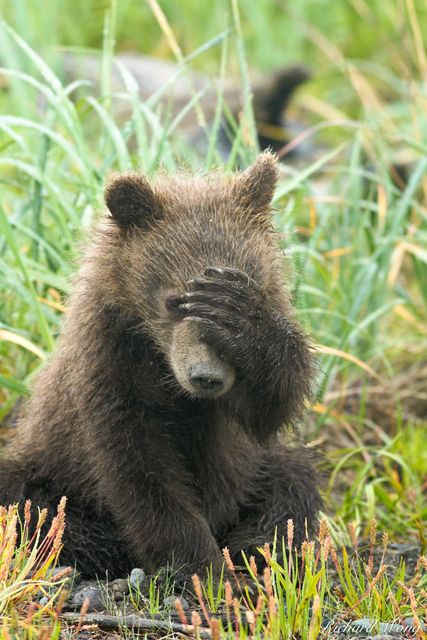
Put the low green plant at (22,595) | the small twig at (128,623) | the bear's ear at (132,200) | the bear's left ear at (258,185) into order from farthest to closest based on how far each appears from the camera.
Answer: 1. the bear's left ear at (258,185)
2. the bear's ear at (132,200)
3. the small twig at (128,623)
4. the low green plant at (22,595)

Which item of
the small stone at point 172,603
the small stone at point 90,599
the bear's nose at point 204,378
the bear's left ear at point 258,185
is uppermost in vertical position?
the bear's left ear at point 258,185

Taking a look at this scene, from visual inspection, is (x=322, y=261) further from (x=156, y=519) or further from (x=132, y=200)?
(x=156, y=519)

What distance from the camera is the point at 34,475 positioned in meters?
4.48

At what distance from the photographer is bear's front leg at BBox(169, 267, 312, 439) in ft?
12.5

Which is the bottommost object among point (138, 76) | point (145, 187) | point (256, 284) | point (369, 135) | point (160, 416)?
point (160, 416)

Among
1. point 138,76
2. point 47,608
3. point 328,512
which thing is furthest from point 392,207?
point 138,76

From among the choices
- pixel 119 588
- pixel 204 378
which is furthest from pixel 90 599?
pixel 204 378

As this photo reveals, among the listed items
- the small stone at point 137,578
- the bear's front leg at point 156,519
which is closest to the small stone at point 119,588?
the small stone at point 137,578

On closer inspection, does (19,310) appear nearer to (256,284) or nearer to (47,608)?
(256,284)

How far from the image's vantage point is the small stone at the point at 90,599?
3649 mm

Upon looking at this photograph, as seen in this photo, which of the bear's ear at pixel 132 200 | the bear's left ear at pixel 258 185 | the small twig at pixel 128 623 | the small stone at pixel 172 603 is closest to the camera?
the small twig at pixel 128 623

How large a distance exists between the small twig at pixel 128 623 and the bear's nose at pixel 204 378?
79 cm

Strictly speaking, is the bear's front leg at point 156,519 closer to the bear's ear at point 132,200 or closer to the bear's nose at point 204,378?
the bear's nose at point 204,378

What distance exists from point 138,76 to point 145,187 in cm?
811
